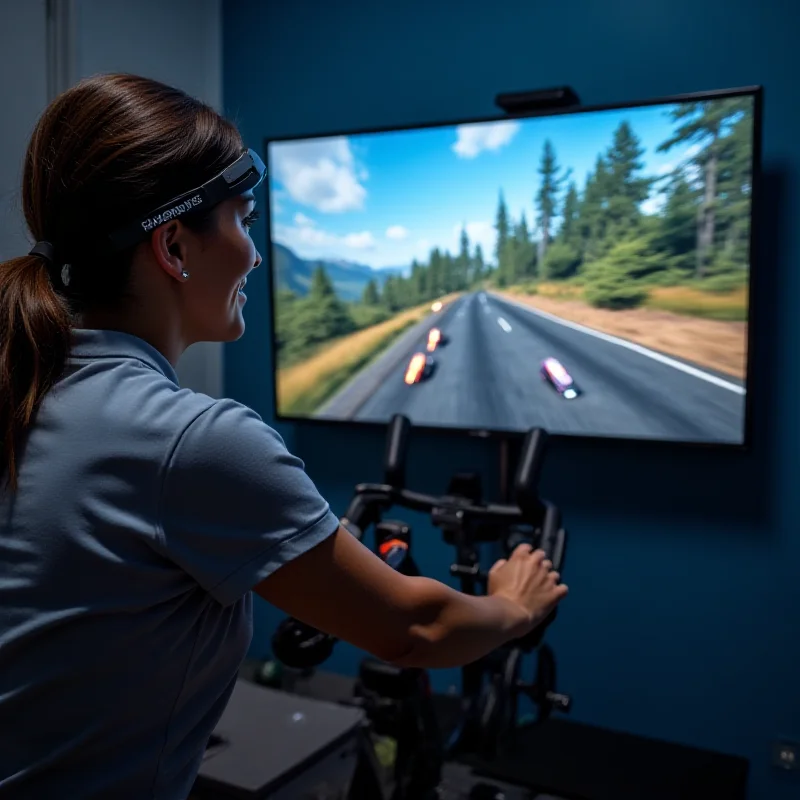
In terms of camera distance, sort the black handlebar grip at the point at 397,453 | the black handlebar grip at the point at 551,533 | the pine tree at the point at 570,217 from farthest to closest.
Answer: the pine tree at the point at 570,217 < the black handlebar grip at the point at 397,453 < the black handlebar grip at the point at 551,533

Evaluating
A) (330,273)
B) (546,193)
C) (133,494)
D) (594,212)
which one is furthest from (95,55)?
(133,494)

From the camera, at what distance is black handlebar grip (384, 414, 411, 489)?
1988 mm

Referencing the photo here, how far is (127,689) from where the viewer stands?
840 mm

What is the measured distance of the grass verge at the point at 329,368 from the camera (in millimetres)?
2764

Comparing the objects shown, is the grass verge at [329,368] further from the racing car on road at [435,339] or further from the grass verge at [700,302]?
the grass verge at [700,302]

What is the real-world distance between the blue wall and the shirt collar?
177 centimetres

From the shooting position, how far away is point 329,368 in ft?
9.35

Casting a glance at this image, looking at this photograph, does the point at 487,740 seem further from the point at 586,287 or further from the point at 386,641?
the point at 586,287

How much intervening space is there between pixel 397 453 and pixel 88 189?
119cm

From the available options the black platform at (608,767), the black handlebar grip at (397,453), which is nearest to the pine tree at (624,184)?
the black handlebar grip at (397,453)

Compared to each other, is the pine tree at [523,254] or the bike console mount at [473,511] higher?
the pine tree at [523,254]

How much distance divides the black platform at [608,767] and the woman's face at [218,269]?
160 cm

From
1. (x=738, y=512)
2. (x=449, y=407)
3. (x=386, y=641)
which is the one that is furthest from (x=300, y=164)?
(x=386, y=641)

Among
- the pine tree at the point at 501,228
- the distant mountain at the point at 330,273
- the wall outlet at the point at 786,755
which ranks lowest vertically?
the wall outlet at the point at 786,755
